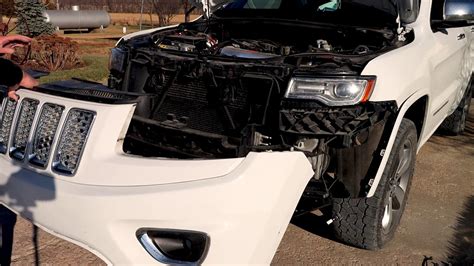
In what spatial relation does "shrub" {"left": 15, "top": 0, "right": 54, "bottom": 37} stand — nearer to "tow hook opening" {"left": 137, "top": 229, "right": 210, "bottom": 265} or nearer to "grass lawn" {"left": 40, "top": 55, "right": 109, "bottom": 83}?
"grass lawn" {"left": 40, "top": 55, "right": 109, "bottom": 83}

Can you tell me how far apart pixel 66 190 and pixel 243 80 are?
3.77 ft

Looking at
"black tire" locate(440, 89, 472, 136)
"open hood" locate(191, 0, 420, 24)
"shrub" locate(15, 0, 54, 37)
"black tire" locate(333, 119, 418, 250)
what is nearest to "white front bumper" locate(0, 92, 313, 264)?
"black tire" locate(333, 119, 418, 250)

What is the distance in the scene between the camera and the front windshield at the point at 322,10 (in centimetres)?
398

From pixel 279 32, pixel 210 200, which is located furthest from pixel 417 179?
pixel 210 200

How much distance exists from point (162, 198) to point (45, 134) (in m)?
0.84

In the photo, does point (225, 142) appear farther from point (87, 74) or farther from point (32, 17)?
point (32, 17)

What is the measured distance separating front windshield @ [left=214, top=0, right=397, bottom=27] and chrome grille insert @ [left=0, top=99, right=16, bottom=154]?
7.88ft

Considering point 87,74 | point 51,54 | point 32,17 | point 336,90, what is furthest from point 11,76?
point 32,17

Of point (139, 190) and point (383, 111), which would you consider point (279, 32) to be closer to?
point (383, 111)

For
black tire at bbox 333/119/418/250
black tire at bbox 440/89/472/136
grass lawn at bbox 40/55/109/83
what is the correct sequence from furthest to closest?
grass lawn at bbox 40/55/109/83 → black tire at bbox 440/89/472/136 → black tire at bbox 333/119/418/250

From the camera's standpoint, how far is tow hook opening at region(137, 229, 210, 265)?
7.66 feet

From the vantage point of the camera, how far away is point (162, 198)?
2.29m

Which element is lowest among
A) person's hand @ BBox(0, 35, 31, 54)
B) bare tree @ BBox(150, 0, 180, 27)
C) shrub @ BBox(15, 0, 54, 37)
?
bare tree @ BBox(150, 0, 180, 27)

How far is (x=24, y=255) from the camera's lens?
3264mm
